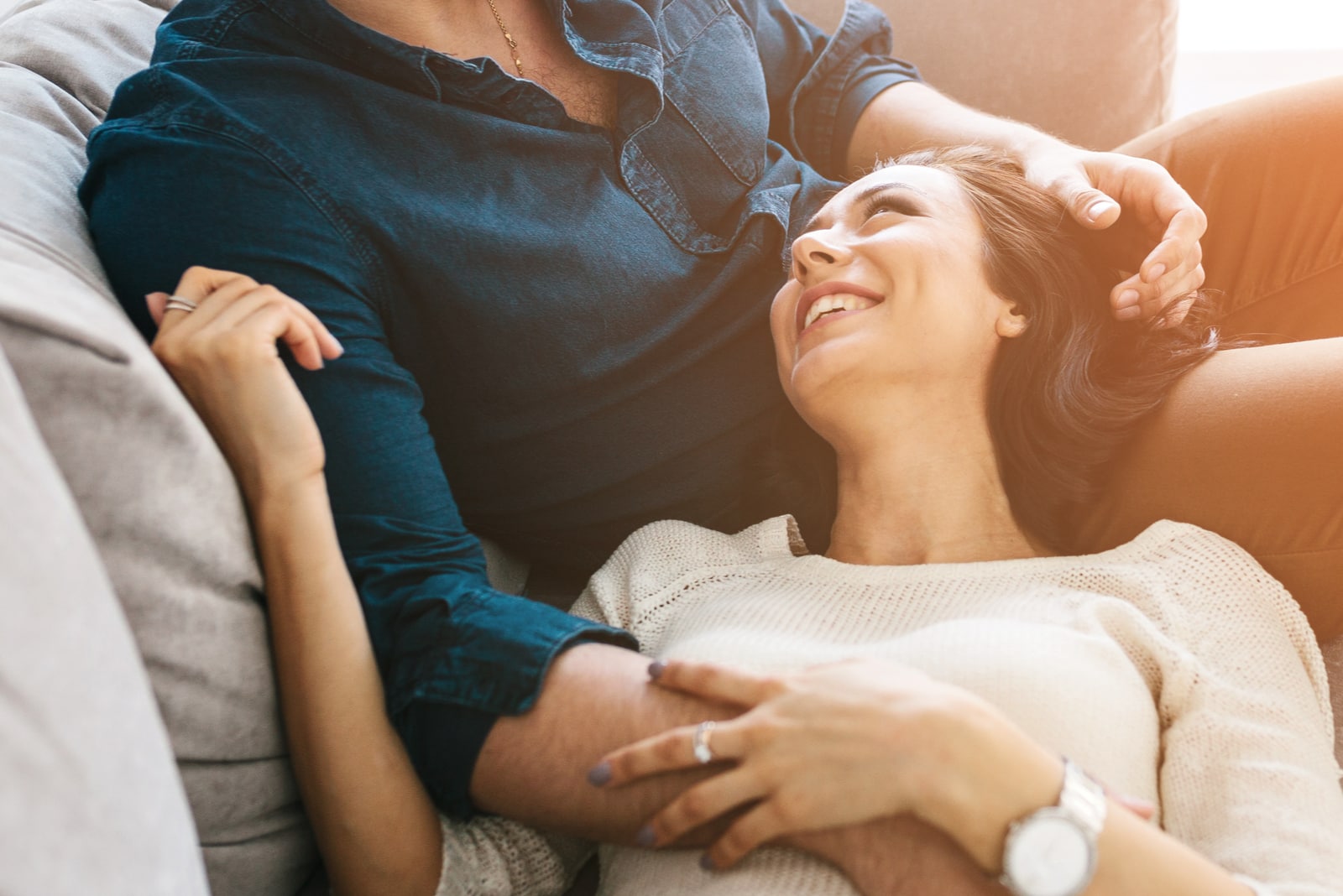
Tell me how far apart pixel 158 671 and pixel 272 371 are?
0.26m

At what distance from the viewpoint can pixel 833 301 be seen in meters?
1.16

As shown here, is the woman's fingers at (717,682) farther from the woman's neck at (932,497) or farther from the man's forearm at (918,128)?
the man's forearm at (918,128)

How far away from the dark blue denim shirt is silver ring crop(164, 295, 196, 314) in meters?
0.05

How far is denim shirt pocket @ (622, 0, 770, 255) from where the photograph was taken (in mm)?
1226

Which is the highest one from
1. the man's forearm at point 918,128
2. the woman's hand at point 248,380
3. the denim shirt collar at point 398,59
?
the denim shirt collar at point 398,59

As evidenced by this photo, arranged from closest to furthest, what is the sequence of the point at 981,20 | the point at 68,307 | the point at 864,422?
the point at 68,307, the point at 864,422, the point at 981,20

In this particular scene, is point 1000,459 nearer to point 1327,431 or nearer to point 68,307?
point 1327,431

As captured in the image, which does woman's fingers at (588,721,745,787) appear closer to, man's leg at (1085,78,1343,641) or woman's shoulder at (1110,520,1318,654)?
woman's shoulder at (1110,520,1318,654)

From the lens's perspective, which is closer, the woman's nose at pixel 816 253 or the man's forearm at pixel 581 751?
the man's forearm at pixel 581 751

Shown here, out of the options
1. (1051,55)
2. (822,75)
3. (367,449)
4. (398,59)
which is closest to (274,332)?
(367,449)

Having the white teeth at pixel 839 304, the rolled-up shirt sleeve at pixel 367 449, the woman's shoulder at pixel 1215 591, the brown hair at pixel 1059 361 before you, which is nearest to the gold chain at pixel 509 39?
the rolled-up shirt sleeve at pixel 367 449

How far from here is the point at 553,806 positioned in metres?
0.83

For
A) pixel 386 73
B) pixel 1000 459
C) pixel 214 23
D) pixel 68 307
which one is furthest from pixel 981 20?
pixel 68 307

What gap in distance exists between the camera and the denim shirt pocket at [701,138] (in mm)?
1226
